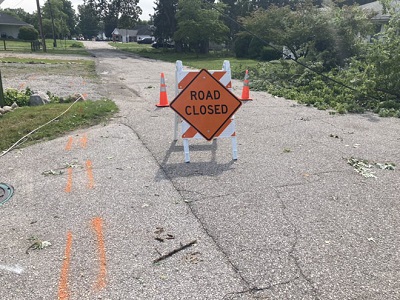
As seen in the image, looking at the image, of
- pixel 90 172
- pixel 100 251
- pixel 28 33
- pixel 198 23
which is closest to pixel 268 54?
pixel 198 23

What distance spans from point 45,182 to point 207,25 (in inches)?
1242

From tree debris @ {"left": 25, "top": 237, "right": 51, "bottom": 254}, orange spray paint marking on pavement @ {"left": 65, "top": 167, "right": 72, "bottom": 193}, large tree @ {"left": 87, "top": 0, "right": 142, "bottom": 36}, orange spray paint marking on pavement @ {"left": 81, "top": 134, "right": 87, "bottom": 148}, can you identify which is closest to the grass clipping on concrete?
orange spray paint marking on pavement @ {"left": 81, "top": 134, "right": 87, "bottom": 148}

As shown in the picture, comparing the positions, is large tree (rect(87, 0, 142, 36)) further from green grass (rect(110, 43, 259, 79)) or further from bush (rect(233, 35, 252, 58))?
bush (rect(233, 35, 252, 58))

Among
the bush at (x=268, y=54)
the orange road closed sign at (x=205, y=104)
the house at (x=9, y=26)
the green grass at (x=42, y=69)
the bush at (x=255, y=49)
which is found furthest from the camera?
the house at (x=9, y=26)

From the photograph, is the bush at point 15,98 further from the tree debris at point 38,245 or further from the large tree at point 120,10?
the large tree at point 120,10

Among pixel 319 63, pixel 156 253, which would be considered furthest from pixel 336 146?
pixel 319 63

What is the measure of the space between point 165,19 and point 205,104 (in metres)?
40.3

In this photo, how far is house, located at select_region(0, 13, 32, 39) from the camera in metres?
62.1

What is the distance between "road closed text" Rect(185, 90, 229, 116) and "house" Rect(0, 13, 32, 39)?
2692 inches

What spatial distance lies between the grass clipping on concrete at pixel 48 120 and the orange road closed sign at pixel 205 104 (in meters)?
2.91

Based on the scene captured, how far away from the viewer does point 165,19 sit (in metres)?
42.7

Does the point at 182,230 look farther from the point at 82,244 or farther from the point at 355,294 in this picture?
the point at 355,294

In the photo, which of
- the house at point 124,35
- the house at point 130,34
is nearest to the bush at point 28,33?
the house at point 130,34

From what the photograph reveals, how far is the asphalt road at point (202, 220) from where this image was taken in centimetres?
276
